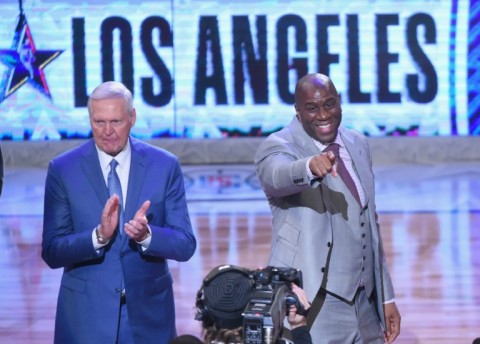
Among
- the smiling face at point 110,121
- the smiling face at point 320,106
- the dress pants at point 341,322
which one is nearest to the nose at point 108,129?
the smiling face at point 110,121

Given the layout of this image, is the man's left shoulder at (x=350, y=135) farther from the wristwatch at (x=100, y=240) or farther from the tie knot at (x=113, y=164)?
the wristwatch at (x=100, y=240)

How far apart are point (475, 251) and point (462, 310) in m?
1.53

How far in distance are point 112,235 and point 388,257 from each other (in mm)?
4009

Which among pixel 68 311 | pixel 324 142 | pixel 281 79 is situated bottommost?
pixel 68 311

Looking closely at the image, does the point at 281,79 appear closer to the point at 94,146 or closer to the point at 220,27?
the point at 220,27

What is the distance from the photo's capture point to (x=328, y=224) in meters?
2.95

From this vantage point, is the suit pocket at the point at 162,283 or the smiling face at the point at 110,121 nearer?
the smiling face at the point at 110,121

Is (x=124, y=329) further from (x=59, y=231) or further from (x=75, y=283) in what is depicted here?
(x=59, y=231)

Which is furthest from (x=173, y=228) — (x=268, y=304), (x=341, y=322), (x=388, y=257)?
(x=388, y=257)

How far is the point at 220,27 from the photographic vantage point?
11.2 meters

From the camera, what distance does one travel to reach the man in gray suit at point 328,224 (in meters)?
2.90

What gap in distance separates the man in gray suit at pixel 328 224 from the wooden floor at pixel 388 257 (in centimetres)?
168

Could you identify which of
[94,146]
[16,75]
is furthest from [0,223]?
[94,146]

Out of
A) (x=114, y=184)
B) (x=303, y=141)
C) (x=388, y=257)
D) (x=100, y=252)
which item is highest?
(x=303, y=141)
